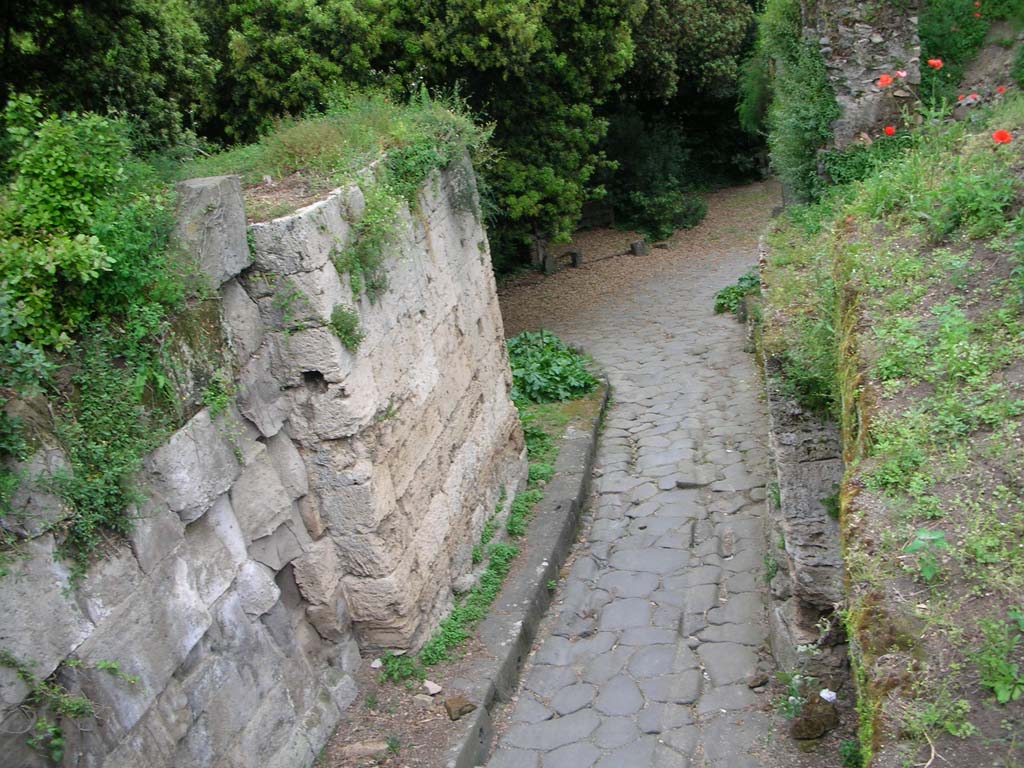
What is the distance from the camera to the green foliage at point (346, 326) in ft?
15.1

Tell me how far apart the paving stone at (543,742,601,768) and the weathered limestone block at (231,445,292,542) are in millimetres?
2000

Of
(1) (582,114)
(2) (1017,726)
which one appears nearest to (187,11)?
(1) (582,114)

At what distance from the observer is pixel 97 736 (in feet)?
10.2

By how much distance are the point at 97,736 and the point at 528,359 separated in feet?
24.8

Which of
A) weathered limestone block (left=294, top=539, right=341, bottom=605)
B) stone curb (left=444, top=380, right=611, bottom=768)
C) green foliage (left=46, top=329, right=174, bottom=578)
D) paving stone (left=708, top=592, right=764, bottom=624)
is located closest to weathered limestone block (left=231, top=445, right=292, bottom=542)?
weathered limestone block (left=294, top=539, right=341, bottom=605)

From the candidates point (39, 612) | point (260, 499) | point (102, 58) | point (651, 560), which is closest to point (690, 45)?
point (102, 58)

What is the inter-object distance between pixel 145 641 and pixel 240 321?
164 cm

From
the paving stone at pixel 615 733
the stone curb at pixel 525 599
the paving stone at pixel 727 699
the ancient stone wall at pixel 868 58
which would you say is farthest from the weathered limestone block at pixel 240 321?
the ancient stone wall at pixel 868 58

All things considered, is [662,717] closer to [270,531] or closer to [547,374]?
[270,531]

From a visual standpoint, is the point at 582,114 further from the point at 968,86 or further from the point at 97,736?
the point at 97,736

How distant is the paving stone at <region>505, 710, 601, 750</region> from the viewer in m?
5.05

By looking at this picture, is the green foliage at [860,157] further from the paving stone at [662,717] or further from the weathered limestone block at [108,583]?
the weathered limestone block at [108,583]

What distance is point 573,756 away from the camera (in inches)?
194

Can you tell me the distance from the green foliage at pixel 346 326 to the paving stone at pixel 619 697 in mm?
2605
